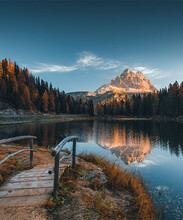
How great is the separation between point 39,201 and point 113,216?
2236 millimetres

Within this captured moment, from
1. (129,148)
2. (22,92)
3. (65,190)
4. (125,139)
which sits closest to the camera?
(65,190)

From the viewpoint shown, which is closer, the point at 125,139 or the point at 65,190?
the point at 65,190

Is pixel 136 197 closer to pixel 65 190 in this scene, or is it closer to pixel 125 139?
pixel 65 190

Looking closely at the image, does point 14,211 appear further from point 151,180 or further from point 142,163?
point 142,163

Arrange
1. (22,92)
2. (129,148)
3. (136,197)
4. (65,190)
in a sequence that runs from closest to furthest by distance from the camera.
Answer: (65,190) < (136,197) < (129,148) < (22,92)

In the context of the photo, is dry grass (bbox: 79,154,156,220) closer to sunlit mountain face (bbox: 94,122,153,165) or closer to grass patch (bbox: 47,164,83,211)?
grass patch (bbox: 47,164,83,211)

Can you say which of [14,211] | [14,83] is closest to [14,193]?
[14,211]

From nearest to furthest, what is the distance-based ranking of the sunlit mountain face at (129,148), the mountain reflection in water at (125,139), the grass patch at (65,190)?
the grass patch at (65,190)
the sunlit mountain face at (129,148)
the mountain reflection in water at (125,139)

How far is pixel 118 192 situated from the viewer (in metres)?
5.62

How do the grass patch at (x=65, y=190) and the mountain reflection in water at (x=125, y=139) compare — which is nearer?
the grass patch at (x=65, y=190)

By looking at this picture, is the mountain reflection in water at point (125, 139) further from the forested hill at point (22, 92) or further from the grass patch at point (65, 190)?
the forested hill at point (22, 92)

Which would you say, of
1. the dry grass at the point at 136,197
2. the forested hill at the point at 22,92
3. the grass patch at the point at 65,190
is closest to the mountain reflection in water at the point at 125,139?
the dry grass at the point at 136,197

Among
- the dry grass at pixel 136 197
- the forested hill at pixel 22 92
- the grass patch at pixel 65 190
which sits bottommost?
the dry grass at pixel 136 197

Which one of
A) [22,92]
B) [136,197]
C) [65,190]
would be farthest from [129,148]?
[22,92]
